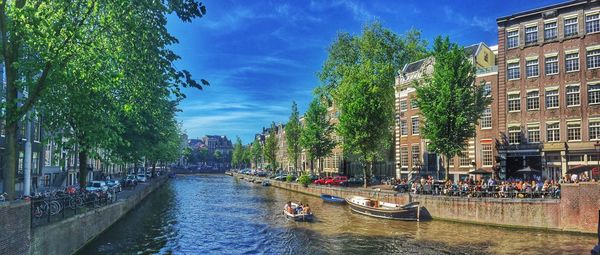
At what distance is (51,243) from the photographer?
20031 millimetres

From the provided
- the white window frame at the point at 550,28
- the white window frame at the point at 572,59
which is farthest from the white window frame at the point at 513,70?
the white window frame at the point at 572,59

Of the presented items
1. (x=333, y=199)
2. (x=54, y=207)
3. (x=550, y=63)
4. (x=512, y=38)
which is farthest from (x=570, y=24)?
(x=54, y=207)

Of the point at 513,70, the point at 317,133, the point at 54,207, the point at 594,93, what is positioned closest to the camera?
the point at 54,207

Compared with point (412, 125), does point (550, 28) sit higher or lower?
higher

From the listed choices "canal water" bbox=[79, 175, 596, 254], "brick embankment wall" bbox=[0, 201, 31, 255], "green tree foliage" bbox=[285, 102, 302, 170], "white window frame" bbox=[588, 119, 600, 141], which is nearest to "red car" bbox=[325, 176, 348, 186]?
"canal water" bbox=[79, 175, 596, 254]

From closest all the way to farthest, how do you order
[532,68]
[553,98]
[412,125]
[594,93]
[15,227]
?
[15,227] → [594,93] → [553,98] → [532,68] → [412,125]

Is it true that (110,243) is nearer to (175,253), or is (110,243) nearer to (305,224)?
(175,253)

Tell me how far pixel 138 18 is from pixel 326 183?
53.1 m

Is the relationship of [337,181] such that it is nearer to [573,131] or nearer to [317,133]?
[317,133]

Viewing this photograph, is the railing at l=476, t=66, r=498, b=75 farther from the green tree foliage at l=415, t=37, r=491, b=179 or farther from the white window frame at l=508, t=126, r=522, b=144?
the green tree foliage at l=415, t=37, r=491, b=179

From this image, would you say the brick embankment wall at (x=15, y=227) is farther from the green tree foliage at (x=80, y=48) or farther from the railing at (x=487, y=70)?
the railing at (x=487, y=70)

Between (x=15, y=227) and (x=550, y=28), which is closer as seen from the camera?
(x=15, y=227)

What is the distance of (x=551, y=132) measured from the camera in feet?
151

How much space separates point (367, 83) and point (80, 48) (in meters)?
44.4
